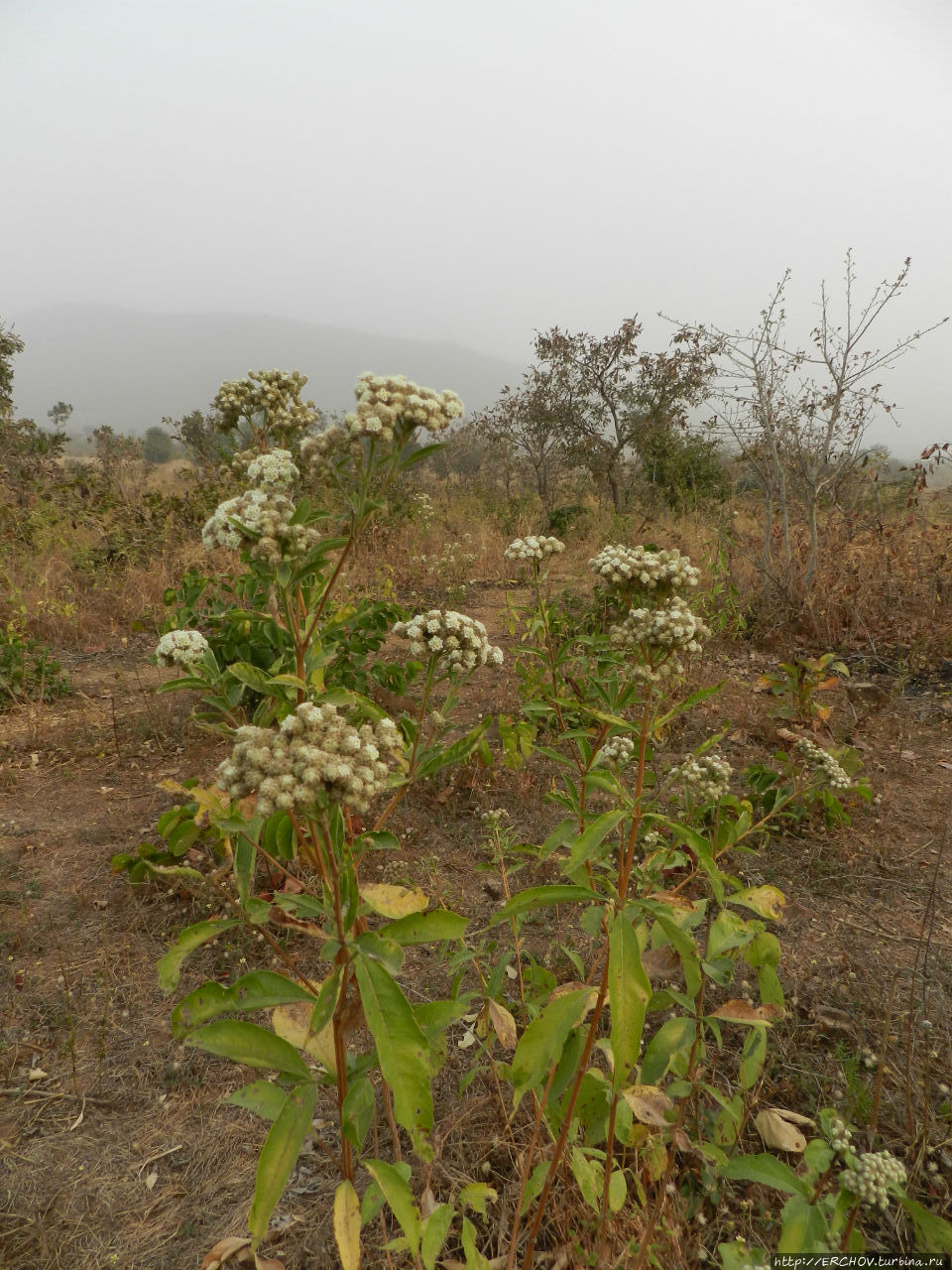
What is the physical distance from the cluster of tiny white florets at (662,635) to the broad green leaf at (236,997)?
1281mm

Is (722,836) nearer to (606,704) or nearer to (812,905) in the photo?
(606,704)

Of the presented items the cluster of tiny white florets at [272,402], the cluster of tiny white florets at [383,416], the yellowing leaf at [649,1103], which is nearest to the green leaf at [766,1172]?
the yellowing leaf at [649,1103]

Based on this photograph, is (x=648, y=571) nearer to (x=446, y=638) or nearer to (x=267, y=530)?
(x=446, y=638)

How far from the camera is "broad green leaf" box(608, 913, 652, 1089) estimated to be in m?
1.23

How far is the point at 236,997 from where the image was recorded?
4.31ft

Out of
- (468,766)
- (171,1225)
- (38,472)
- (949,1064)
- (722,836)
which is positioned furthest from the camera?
(38,472)

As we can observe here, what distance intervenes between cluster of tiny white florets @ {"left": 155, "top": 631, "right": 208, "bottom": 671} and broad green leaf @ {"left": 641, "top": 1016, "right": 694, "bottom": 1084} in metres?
1.74

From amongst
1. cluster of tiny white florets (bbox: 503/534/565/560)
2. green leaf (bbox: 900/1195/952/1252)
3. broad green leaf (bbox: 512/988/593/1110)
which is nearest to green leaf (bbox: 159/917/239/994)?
broad green leaf (bbox: 512/988/593/1110)

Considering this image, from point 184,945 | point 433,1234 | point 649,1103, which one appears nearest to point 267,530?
point 184,945

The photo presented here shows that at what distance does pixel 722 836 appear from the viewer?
2334 millimetres

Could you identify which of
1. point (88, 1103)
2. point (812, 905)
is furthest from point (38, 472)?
point (812, 905)

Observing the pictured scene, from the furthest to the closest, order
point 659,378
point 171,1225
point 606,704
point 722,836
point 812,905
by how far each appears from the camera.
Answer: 1. point 659,378
2. point 812,905
3. point 606,704
4. point 722,836
5. point 171,1225

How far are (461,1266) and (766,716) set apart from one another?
4108 millimetres

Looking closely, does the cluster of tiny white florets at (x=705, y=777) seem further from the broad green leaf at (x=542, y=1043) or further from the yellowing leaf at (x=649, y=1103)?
the broad green leaf at (x=542, y=1043)
